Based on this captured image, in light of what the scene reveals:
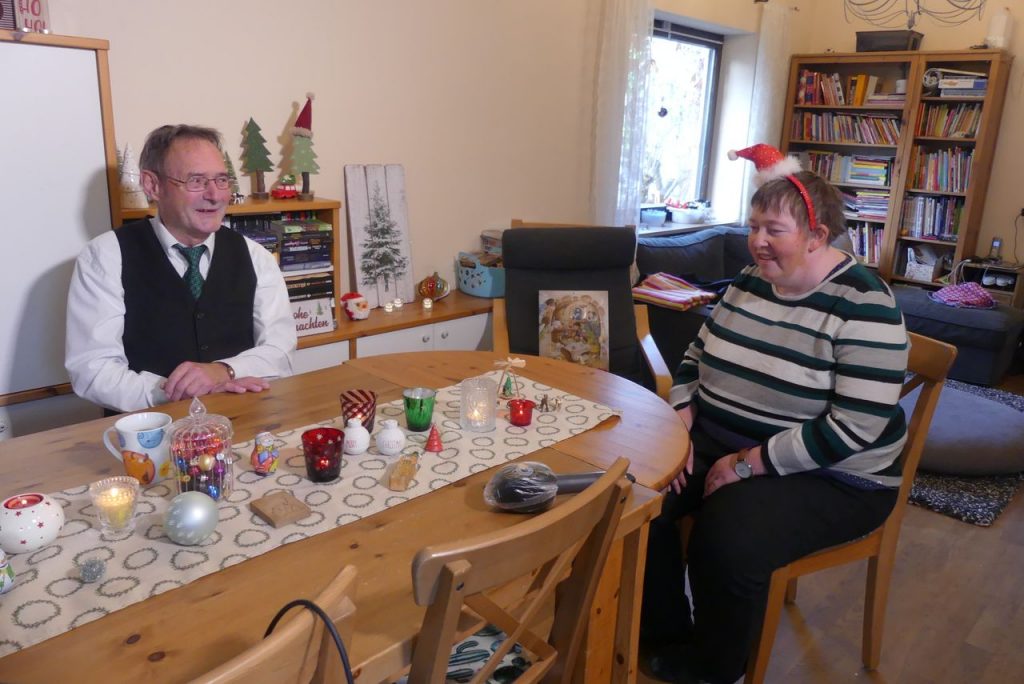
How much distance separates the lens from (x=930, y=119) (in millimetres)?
4902

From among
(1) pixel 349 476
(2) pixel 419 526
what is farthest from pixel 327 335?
(2) pixel 419 526

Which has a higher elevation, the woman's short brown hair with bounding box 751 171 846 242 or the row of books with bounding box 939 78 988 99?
the row of books with bounding box 939 78 988 99

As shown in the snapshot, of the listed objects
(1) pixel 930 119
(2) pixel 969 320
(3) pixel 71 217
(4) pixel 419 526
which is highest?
(1) pixel 930 119

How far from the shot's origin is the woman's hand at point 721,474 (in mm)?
1738

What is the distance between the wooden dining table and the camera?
844 millimetres

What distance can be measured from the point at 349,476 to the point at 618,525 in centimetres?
46

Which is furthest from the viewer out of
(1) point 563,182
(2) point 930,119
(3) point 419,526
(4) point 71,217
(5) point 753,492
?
(2) point 930,119

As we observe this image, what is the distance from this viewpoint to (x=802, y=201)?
5.68 feet

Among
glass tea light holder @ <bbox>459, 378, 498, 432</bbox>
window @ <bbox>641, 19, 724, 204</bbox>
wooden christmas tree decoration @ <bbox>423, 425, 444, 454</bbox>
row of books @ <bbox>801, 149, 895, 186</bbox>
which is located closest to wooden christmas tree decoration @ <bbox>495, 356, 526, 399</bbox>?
glass tea light holder @ <bbox>459, 378, 498, 432</bbox>

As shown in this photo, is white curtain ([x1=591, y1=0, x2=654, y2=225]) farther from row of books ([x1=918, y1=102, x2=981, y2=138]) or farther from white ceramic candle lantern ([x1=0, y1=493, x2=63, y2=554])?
white ceramic candle lantern ([x1=0, y1=493, x2=63, y2=554])

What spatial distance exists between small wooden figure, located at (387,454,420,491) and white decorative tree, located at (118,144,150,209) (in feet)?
4.52

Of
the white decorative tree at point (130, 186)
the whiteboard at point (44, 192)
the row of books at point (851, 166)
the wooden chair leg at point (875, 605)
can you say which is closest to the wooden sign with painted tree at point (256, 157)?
the white decorative tree at point (130, 186)

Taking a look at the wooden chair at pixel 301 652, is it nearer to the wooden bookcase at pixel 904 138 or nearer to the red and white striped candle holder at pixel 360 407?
the red and white striped candle holder at pixel 360 407

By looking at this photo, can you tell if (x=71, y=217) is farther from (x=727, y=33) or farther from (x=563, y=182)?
(x=727, y=33)
